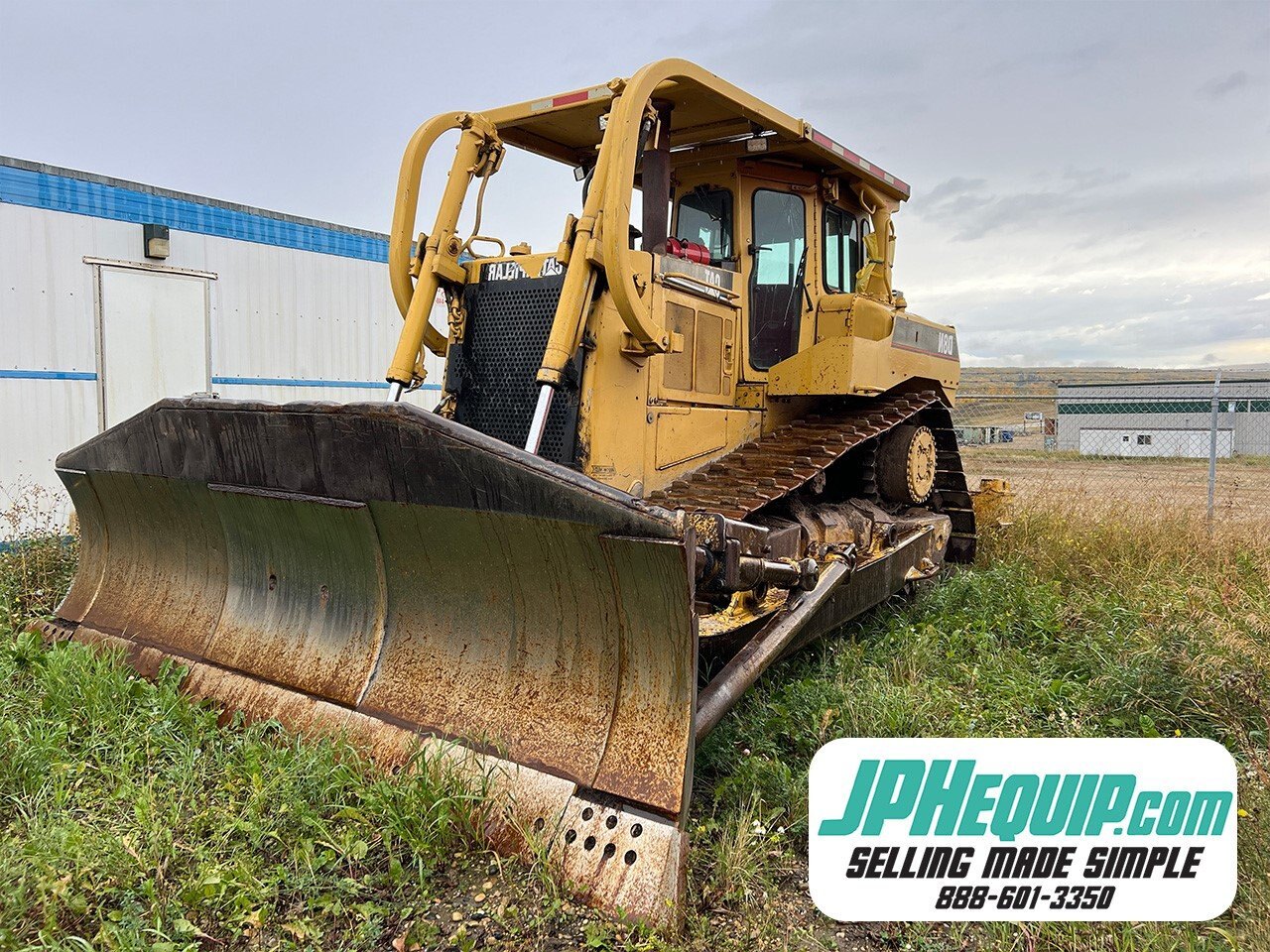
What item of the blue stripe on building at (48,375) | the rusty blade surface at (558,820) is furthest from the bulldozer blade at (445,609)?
the blue stripe on building at (48,375)

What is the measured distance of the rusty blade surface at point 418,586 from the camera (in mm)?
2830

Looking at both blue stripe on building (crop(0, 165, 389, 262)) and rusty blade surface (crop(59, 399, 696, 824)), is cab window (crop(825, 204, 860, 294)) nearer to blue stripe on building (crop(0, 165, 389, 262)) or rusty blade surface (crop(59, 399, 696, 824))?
rusty blade surface (crop(59, 399, 696, 824))

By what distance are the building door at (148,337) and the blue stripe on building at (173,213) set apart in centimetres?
57

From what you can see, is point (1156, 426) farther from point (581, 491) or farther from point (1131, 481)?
point (581, 491)

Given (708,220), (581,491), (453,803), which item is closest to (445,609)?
(453,803)

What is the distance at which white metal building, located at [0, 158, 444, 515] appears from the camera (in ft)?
26.2

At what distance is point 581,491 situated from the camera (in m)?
2.77

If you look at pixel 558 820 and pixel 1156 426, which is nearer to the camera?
pixel 558 820

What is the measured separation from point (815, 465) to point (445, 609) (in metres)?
2.26

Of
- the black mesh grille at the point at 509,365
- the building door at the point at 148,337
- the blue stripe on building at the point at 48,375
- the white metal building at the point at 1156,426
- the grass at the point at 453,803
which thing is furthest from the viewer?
the white metal building at the point at 1156,426

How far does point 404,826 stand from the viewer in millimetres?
2820

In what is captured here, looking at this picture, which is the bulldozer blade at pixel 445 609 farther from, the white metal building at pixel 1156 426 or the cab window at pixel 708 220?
the white metal building at pixel 1156 426

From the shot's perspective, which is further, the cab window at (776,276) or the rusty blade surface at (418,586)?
the cab window at (776,276)

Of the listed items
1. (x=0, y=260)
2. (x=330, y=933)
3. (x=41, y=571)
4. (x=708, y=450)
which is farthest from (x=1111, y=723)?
(x=0, y=260)
